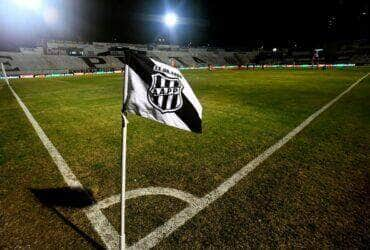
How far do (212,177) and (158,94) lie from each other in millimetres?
2169

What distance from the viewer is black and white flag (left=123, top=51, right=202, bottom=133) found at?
263cm

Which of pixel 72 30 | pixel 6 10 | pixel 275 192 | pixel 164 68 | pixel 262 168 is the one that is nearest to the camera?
pixel 164 68

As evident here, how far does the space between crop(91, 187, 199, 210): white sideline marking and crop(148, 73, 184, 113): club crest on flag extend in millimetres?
1508

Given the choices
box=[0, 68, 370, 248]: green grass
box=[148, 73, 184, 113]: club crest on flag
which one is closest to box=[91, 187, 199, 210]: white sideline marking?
box=[0, 68, 370, 248]: green grass

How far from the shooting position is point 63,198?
3785mm

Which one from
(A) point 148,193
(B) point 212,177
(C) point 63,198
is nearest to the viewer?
(C) point 63,198

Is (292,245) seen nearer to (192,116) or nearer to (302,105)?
(192,116)

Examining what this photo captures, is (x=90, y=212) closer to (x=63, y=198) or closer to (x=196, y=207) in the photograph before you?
(x=63, y=198)

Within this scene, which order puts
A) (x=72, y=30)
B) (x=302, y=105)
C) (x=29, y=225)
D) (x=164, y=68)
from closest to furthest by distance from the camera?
(x=164, y=68), (x=29, y=225), (x=302, y=105), (x=72, y=30)

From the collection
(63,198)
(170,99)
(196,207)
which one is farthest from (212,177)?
(63,198)

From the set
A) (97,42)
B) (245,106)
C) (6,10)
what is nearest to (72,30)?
(97,42)

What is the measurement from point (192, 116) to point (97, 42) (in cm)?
6665

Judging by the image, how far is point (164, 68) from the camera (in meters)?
2.73

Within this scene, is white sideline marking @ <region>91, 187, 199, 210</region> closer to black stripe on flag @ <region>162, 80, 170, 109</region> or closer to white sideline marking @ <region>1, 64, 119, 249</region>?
white sideline marking @ <region>1, 64, 119, 249</region>
